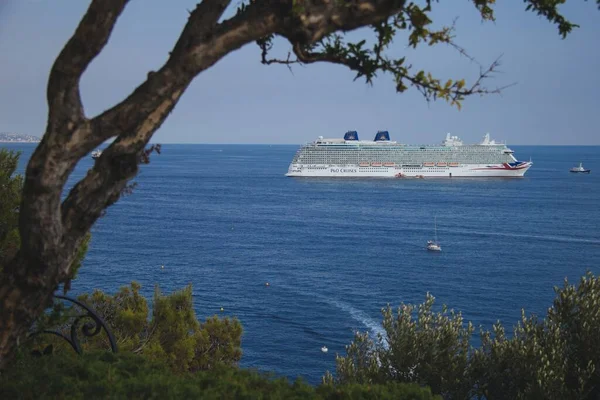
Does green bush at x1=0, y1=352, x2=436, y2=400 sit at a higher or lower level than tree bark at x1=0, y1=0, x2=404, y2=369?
lower

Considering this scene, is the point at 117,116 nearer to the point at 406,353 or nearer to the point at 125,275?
the point at 406,353

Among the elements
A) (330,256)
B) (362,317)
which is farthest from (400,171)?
(362,317)

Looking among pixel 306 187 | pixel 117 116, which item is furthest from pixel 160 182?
pixel 117 116

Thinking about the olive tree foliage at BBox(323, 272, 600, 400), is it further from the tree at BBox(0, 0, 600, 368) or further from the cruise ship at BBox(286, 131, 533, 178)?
the cruise ship at BBox(286, 131, 533, 178)

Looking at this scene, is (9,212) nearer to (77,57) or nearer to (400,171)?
(77,57)

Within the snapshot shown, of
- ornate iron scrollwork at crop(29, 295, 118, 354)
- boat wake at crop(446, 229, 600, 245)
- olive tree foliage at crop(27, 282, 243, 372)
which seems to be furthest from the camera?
boat wake at crop(446, 229, 600, 245)

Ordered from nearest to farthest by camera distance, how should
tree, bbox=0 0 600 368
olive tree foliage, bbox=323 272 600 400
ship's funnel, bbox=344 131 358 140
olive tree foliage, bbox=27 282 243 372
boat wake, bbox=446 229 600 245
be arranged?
tree, bbox=0 0 600 368
olive tree foliage, bbox=323 272 600 400
olive tree foliage, bbox=27 282 243 372
boat wake, bbox=446 229 600 245
ship's funnel, bbox=344 131 358 140

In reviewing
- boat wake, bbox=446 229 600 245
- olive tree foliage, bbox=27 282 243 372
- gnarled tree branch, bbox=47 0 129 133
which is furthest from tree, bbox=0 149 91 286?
boat wake, bbox=446 229 600 245

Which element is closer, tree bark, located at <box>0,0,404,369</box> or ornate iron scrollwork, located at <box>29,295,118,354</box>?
tree bark, located at <box>0,0,404,369</box>
